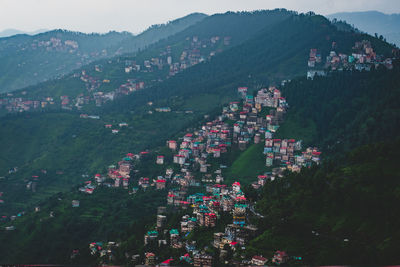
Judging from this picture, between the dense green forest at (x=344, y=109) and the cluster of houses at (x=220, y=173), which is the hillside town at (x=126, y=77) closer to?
the cluster of houses at (x=220, y=173)

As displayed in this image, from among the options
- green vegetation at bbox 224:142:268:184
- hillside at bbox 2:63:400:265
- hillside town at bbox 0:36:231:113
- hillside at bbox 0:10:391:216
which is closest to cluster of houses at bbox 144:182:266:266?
hillside at bbox 2:63:400:265

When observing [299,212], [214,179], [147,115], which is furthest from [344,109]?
[147,115]

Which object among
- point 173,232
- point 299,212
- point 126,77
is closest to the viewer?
point 299,212

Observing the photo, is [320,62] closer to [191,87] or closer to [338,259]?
[191,87]

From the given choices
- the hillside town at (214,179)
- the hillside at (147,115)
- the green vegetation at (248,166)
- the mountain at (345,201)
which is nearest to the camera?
the mountain at (345,201)

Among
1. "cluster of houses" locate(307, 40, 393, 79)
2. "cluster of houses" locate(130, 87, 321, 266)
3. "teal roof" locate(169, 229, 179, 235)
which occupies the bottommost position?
"teal roof" locate(169, 229, 179, 235)

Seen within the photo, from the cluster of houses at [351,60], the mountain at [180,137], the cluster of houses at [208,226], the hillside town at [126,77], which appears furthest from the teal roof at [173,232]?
the hillside town at [126,77]

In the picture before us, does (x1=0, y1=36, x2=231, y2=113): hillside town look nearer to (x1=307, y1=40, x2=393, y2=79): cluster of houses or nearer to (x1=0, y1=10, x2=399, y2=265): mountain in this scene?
(x1=0, y1=10, x2=399, y2=265): mountain

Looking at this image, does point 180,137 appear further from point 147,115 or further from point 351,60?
point 351,60

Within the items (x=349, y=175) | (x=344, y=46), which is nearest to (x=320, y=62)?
(x=344, y=46)
